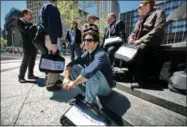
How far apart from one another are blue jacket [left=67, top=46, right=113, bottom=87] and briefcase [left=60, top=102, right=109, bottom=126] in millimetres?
384

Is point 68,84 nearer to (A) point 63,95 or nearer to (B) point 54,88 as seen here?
(A) point 63,95

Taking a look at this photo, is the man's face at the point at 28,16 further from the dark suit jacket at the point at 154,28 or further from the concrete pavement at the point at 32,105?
the dark suit jacket at the point at 154,28

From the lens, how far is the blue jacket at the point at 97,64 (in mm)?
1949

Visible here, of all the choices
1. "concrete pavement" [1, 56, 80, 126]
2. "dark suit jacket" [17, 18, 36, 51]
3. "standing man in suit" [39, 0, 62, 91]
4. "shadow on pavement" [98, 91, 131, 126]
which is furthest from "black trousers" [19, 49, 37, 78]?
"shadow on pavement" [98, 91, 131, 126]

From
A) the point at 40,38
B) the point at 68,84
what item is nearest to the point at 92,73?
the point at 68,84

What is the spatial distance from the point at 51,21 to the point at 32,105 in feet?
4.69

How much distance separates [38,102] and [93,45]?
1294 millimetres

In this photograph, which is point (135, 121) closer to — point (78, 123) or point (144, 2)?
point (78, 123)

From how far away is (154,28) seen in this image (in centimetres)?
279

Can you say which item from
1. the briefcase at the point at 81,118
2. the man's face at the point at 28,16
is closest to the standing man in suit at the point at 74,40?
the man's face at the point at 28,16

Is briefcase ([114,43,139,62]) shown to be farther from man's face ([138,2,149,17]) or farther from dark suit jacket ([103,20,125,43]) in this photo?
dark suit jacket ([103,20,125,43])

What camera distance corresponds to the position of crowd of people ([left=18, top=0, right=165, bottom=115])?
6.88ft

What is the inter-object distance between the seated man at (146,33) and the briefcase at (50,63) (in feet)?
4.23

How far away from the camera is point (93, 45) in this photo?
2318 millimetres
